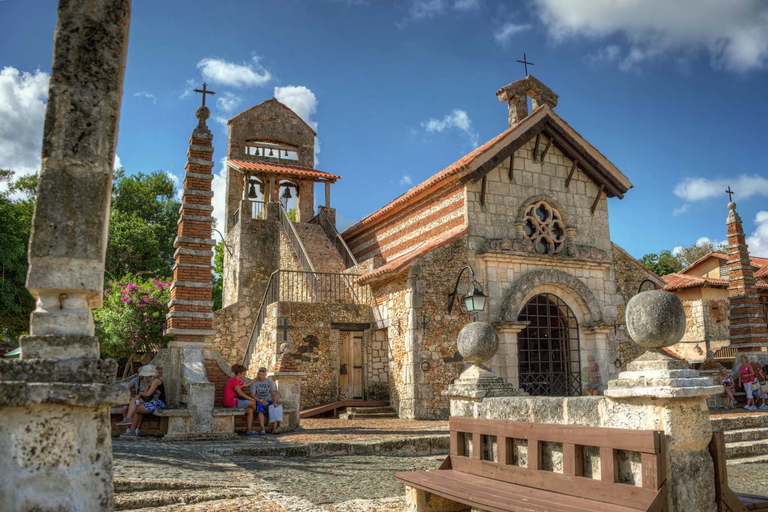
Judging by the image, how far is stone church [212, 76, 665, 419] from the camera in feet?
47.5

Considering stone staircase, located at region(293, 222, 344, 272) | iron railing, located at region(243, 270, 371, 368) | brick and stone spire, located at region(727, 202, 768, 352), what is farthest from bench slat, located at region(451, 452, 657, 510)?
brick and stone spire, located at region(727, 202, 768, 352)

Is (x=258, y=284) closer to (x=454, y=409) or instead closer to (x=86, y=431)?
(x=454, y=409)

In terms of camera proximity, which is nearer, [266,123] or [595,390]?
[595,390]

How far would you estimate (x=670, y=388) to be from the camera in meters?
3.53

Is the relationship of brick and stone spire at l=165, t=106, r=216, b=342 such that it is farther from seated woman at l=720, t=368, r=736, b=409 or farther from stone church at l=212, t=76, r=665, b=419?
seated woman at l=720, t=368, r=736, b=409

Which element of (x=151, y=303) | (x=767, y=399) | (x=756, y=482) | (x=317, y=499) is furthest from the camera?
(x=151, y=303)

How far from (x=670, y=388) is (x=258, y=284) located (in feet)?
58.7

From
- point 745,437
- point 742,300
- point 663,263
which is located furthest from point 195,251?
point 663,263

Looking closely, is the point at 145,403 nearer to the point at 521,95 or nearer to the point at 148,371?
the point at 148,371

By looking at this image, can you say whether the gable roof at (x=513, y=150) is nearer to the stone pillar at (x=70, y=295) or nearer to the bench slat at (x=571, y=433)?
the bench slat at (x=571, y=433)

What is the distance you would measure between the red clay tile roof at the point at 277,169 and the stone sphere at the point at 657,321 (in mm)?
18588

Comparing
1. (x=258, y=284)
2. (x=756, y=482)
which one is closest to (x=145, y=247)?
(x=258, y=284)

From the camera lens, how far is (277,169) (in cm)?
2170

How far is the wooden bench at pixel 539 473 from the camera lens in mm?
3539
